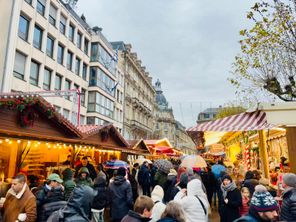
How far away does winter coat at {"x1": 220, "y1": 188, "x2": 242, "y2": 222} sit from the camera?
5211mm

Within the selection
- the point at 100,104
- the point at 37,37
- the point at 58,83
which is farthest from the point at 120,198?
the point at 100,104

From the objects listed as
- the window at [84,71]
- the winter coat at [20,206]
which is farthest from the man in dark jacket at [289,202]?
the window at [84,71]

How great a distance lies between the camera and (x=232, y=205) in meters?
5.24

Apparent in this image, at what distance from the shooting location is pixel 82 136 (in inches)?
421

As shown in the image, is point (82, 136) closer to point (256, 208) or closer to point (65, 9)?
point (256, 208)

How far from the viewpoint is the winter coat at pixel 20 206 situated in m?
3.97

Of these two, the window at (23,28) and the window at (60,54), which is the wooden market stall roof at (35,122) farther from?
the window at (60,54)

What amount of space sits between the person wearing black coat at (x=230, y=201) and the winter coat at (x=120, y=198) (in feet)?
7.02

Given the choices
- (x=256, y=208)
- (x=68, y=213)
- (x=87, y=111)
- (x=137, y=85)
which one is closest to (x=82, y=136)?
(x=68, y=213)

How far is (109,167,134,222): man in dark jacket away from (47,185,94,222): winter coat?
207cm

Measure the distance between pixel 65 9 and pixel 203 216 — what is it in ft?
83.5

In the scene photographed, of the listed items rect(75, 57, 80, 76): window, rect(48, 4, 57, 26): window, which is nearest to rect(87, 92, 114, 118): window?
rect(75, 57, 80, 76): window

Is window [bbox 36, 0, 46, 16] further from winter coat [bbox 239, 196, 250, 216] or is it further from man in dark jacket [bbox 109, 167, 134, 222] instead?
winter coat [bbox 239, 196, 250, 216]

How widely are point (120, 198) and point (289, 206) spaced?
11.4 ft
